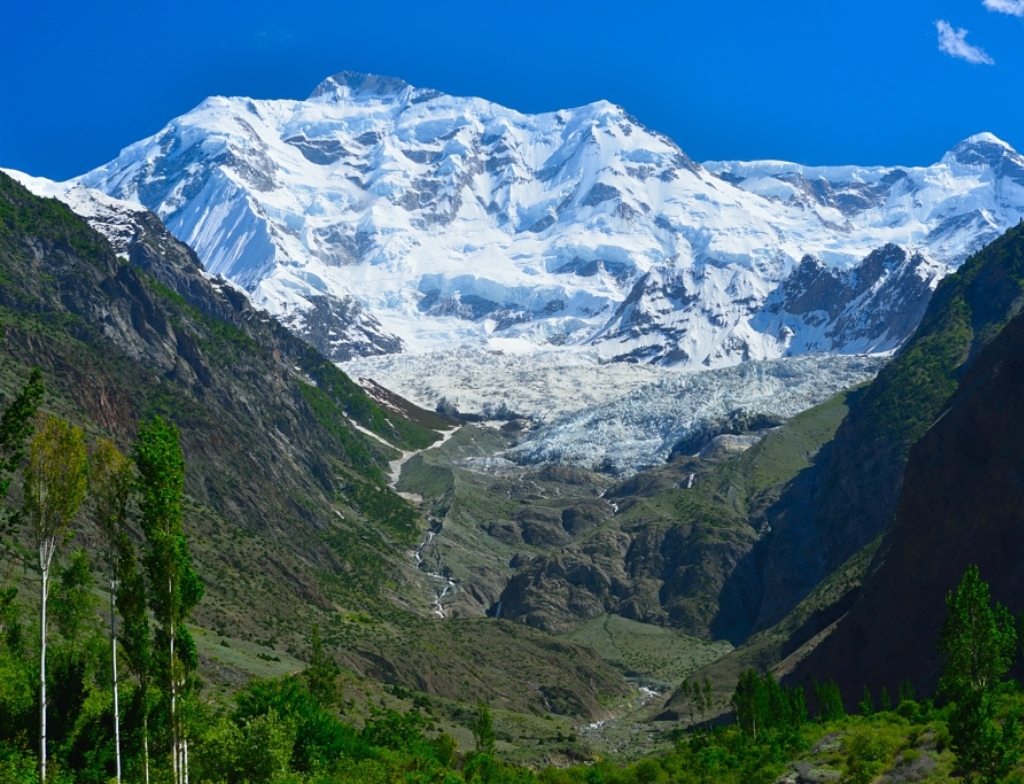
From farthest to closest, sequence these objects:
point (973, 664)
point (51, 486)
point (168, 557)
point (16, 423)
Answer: point (973, 664) < point (168, 557) < point (51, 486) < point (16, 423)

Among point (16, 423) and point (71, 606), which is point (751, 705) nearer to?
point (71, 606)

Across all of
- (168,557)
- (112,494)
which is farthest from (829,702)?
(112,494)

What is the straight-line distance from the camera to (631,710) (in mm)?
168750

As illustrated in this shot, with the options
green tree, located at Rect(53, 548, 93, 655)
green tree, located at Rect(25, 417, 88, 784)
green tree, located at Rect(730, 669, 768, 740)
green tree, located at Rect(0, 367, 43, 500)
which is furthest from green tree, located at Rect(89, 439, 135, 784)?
green tree, located at Rect(730, 669, 768, 740)

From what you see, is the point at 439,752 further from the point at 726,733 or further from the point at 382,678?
the point at 382,678

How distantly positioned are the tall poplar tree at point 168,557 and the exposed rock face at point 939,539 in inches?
3134

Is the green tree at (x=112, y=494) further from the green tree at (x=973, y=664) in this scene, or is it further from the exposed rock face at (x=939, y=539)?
the exposed rock face at (x=939, y=539)

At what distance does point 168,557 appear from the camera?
164 ft

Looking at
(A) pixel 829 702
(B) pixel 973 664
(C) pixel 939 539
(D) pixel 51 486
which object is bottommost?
(A) pixel 829 702

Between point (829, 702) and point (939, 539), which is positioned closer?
point (829, 702)

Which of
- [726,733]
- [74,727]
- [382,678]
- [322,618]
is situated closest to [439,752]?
[726,733]

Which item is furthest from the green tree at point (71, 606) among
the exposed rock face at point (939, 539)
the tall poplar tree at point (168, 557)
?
the exposed rock face at point (939, 539)

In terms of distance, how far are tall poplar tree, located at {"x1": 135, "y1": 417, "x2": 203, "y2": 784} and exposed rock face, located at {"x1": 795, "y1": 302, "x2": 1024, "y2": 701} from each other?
79601mm

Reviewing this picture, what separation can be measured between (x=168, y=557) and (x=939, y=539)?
9612cm
